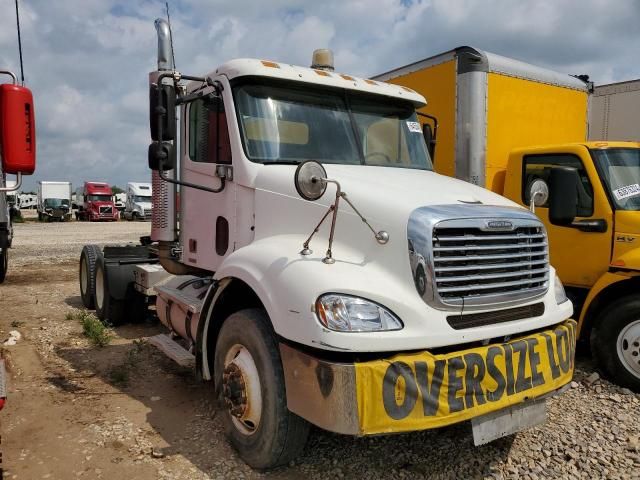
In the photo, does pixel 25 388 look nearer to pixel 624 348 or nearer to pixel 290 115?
pixel 290 115

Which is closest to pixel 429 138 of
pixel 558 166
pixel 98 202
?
pixel 558 166

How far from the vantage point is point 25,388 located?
4738mm

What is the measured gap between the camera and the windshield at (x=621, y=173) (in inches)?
204

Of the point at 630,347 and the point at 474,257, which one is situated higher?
the point at 474,257

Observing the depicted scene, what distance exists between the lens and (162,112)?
392 cm

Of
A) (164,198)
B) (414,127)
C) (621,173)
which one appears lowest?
(164,198)

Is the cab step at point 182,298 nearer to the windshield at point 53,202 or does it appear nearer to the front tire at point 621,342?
the front tire at point 621,342

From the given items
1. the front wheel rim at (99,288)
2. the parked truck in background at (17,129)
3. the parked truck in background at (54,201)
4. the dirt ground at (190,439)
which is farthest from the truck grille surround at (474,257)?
the parked truck in background at (54,201)

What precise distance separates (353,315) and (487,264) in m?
0.94

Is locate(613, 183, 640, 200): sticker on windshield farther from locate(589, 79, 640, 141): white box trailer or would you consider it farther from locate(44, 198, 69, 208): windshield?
locate(44, 198, 69, 208): windshield

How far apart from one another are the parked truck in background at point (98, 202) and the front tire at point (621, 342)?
4009 centimetres

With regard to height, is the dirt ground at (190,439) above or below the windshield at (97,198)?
below

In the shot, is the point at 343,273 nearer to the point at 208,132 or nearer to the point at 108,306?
the point at 208,132

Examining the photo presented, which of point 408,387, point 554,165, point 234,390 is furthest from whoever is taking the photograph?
point 554,165
